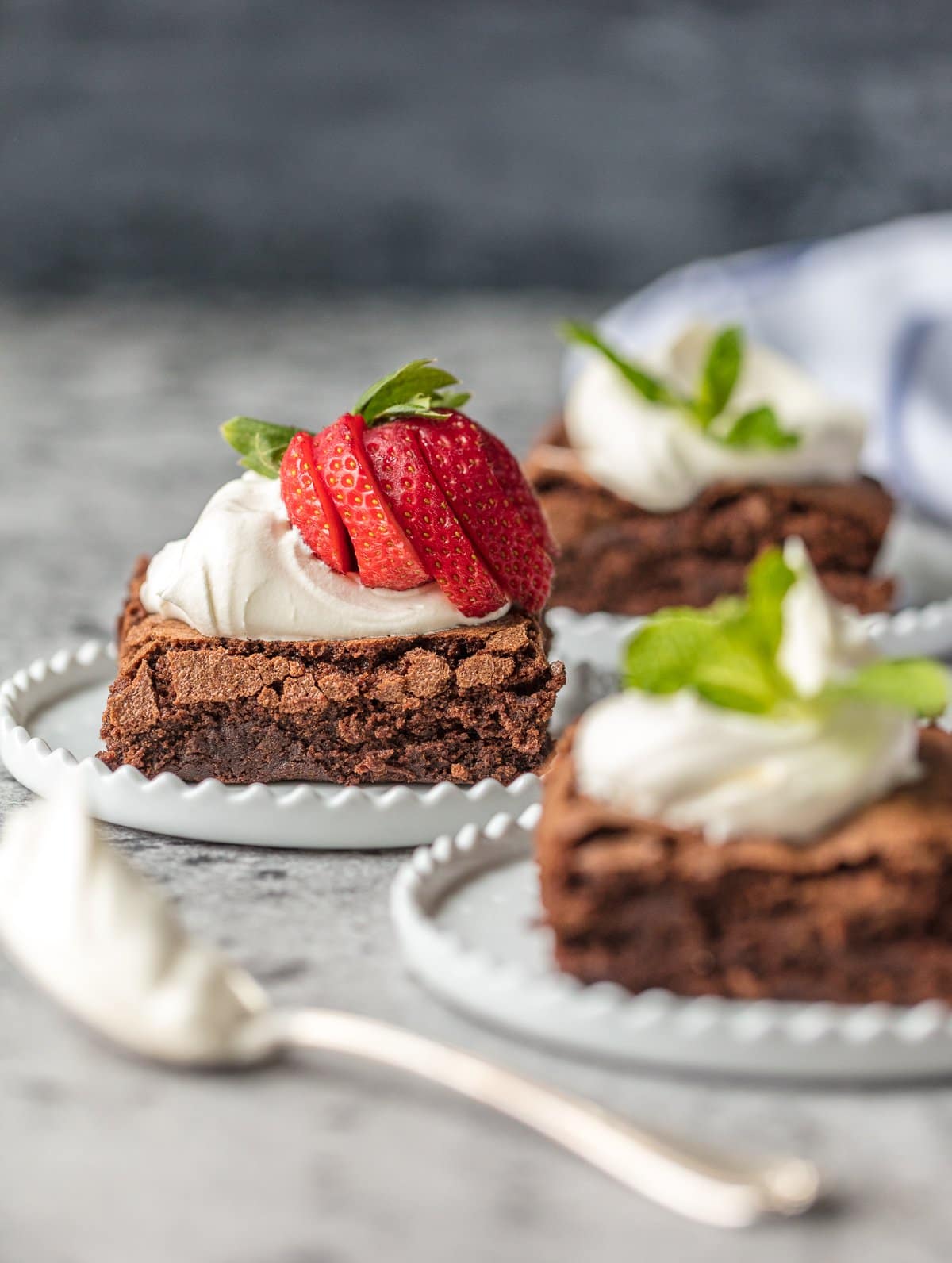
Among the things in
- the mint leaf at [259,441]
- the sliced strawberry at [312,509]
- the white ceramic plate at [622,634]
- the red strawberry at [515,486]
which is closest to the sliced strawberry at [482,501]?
the red strawberry at [515,486]

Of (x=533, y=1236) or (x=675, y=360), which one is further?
(x=675, y=360)

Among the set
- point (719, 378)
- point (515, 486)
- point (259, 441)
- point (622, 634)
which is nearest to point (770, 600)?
point (515, 486)

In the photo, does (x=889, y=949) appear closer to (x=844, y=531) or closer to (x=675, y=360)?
(x=844, y=531)

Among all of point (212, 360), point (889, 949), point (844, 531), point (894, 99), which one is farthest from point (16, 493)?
point (894, 99)

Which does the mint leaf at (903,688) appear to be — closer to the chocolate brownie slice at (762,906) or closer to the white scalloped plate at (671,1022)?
the chocolate brownie slice at (762,906)

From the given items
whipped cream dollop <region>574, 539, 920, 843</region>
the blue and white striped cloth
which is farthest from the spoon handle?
the blue and white striped cloth

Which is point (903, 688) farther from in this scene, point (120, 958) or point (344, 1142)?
point (120, 958)
